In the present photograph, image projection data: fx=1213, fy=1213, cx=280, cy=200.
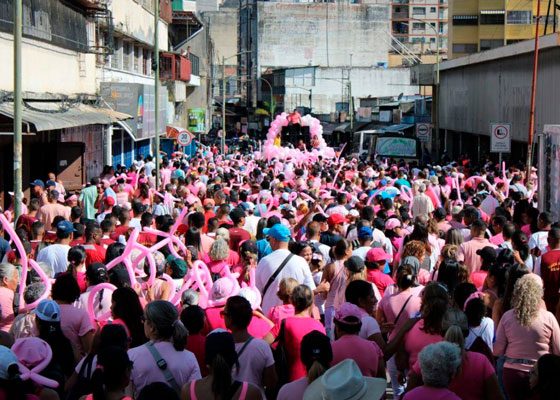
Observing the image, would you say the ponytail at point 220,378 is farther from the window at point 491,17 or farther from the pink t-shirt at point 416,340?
the window at point 491,17

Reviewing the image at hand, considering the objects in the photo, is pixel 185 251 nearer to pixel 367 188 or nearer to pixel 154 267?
pixel 154 267

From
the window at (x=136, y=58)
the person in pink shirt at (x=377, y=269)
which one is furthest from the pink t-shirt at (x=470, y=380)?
the window at (x=136, y=58)

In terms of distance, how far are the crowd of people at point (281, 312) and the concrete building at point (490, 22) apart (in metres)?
64.6

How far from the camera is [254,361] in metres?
7.55

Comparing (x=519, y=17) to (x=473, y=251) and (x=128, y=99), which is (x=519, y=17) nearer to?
(x=128, y=99)

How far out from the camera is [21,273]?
10391 millimetres

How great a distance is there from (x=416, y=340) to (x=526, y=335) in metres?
0.76

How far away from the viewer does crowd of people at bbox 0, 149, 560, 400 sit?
6.59m

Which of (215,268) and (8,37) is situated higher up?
(8,37)

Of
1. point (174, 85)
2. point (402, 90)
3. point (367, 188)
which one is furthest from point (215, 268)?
point (402, 90)

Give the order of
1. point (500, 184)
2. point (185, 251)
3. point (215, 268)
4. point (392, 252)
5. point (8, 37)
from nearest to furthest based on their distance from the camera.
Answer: point (215, 268)
point (185, 251)
point (392, 252)
point (500, 184)
point (8, 37)

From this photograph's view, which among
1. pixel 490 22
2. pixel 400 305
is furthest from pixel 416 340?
pixel 490 22

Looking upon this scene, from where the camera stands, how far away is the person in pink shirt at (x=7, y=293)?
893 cm

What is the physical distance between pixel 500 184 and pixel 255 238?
24.4ft
